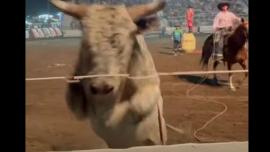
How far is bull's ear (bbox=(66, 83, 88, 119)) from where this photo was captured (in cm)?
564

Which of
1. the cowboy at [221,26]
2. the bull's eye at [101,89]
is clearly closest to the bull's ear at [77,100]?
the bull's eye at [101,89]

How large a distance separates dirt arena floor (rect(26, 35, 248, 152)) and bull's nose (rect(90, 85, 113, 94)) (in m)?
0.27

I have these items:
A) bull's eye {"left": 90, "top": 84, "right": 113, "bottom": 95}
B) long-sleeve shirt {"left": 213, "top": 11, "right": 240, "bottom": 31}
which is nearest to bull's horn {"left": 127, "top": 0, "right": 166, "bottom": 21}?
long-sleeve shirt {"left": 213, "top": 11, "right": 240, "bottom": 31}

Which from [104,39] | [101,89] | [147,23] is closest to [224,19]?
[147,23]

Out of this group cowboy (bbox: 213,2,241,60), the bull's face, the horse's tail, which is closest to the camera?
the bull's face

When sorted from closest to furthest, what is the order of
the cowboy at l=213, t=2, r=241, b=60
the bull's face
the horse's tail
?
the bull's face, the cowboy at l=213, t=2, r=241, b=60, the horse's tail

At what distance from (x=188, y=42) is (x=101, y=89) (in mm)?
956

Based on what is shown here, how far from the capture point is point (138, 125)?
5770mm

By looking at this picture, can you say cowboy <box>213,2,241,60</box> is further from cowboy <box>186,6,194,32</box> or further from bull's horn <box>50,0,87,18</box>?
bull's horn <box>50,0,87,18</box>

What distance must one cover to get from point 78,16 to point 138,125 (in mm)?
1166

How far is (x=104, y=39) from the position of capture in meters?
5.57

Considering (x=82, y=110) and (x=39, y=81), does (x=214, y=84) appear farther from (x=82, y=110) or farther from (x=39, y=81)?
(x=39, y=81)

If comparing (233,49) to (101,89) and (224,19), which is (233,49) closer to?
(224,19)
